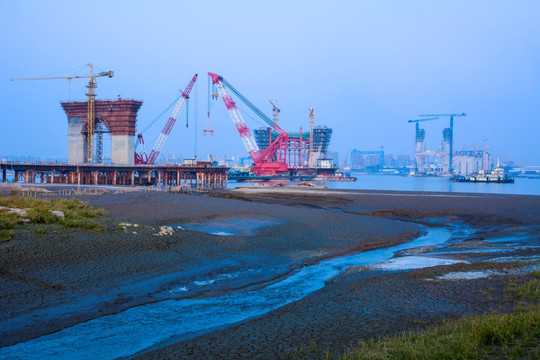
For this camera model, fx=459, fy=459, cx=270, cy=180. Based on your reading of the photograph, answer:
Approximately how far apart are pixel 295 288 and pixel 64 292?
6.01 m

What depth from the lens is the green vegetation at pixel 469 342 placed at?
19.9ft

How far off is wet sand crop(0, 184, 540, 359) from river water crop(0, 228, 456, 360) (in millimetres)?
427

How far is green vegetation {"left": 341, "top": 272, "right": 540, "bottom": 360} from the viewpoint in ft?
19.9

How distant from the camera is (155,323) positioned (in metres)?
9.79

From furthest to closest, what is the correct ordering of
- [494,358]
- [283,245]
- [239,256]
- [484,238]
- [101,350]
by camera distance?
[484,238] → [283,245] → [239,256] → [101,350] → [494,358]

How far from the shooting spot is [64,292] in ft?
36.9

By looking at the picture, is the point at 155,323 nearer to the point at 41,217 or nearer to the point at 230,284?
the point at 230,284

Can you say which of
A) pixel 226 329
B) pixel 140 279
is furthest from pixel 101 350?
pixel 140 279

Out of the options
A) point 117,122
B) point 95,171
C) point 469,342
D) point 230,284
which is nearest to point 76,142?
point 117,122

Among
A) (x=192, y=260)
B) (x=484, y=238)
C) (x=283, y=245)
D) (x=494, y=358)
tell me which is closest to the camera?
(x=494, y=358)

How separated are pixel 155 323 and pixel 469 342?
628cm

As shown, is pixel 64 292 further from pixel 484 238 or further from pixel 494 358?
pixel 484 238

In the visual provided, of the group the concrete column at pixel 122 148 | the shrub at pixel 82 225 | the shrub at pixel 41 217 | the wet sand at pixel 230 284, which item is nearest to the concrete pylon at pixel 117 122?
the concrete column at pixel 122 148

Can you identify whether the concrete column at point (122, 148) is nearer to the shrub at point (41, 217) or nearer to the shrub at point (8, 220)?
the shrub at point (41, 217)
